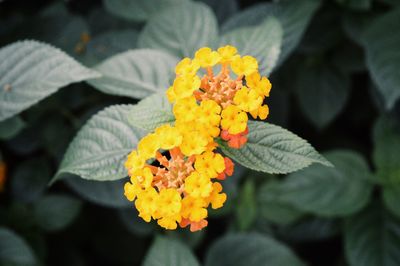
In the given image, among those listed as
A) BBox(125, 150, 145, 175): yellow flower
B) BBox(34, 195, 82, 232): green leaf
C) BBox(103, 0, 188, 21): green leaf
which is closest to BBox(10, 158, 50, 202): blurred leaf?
BBox(34, 195, 82, 232): green leaf

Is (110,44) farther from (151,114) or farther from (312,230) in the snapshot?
(312,230)

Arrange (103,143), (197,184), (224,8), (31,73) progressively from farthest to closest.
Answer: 1. (224,8)
2. (31,73)
3. (103,143)
4. (197,184)

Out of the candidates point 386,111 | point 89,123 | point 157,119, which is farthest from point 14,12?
point 386,111

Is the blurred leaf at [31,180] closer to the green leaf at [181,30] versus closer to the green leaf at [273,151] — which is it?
the green leaf at [181,30]

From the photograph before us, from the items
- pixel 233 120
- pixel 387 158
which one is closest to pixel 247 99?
pixel 233 120

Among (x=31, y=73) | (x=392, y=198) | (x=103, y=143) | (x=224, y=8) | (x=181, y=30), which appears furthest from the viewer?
(x=224, y=8)
